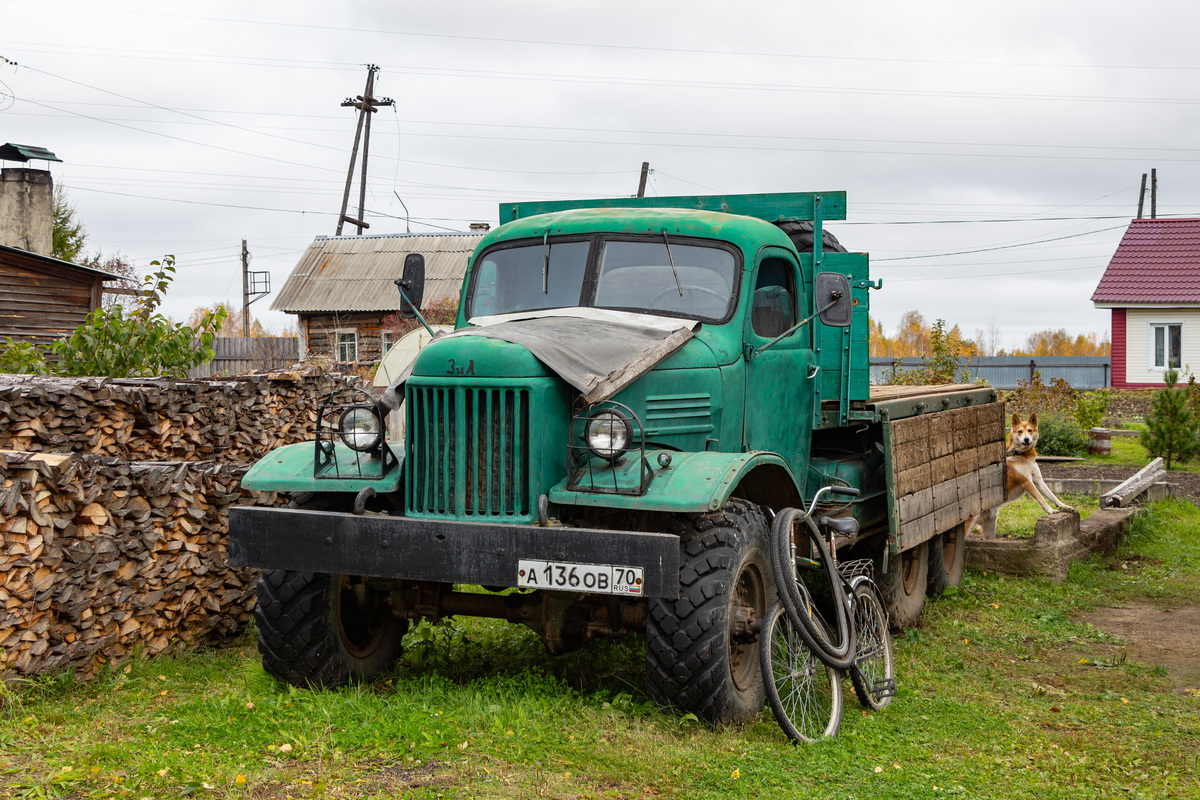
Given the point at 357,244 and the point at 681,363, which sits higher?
the point at 357,244

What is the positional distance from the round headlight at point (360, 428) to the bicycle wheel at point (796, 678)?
2009mm

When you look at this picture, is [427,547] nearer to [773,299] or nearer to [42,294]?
[773,299]

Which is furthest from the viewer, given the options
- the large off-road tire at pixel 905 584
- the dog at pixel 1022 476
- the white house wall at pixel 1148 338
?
the white house wall at pixel 1148 338

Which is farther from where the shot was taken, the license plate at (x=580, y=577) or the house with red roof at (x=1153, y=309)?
the house with red roof at (x=1153, y=309)

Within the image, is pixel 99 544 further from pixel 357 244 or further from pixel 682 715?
pixel 357 244

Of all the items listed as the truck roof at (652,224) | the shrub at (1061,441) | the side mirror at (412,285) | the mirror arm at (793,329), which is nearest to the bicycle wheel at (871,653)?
the mirror arm at (793,329)

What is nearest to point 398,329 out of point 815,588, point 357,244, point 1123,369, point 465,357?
point 357,244

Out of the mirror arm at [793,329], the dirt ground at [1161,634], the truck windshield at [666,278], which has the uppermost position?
the truck windshield at [666,278]

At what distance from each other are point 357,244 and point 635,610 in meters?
29.5

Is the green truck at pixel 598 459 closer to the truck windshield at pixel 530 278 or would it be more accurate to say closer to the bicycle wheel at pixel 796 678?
the truck windshield at pixel 530 278

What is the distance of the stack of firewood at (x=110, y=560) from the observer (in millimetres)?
5578

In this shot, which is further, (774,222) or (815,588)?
(815,588)

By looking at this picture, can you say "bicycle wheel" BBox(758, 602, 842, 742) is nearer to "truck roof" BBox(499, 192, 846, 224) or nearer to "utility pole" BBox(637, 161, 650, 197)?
"truck roof" BBox(499, 192, 846, 224)

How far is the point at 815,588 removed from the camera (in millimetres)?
7812
